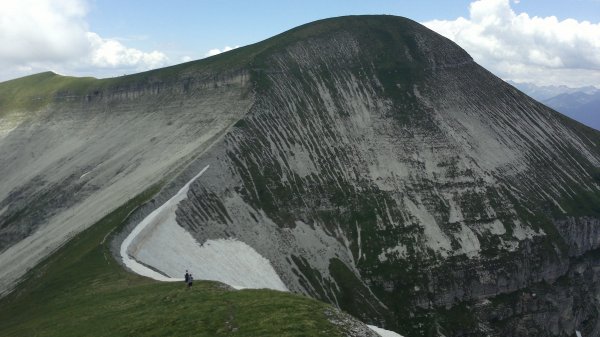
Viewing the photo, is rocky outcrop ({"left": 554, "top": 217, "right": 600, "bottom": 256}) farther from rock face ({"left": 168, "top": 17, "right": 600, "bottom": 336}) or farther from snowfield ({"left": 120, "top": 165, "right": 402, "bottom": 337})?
snowfield ({"left": 120, "top": 165, "right": 402, "bottom": 337})

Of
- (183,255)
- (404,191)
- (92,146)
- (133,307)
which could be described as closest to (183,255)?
(183,255)

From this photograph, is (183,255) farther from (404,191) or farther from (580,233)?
(580,233)

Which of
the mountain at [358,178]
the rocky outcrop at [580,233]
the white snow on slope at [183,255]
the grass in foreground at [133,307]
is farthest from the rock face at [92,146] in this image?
the rocky outcrop at [580,233]

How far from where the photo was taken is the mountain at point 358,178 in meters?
91.5

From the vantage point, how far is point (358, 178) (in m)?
110

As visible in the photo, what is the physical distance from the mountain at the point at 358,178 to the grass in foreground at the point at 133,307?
808 cm

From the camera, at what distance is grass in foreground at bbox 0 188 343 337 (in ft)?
93.5

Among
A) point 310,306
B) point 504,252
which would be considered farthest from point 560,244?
point 310,306

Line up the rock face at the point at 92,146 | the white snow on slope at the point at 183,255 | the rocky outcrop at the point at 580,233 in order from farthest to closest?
the rocky outcrop at the point at 580,233
the rock face at the point at 92,146
the white snow on slope at the point at 183,255

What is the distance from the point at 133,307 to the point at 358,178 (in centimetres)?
7800

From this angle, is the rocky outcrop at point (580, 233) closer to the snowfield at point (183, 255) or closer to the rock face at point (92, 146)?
the snowfield at point (183, 255)

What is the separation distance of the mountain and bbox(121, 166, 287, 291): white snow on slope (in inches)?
26.9

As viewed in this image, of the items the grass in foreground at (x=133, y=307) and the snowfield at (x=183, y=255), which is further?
the snowfield at (x=183, y=255)

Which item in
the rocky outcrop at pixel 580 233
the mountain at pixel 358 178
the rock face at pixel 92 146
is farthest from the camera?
the rocky outcrop at pixel 580 233
